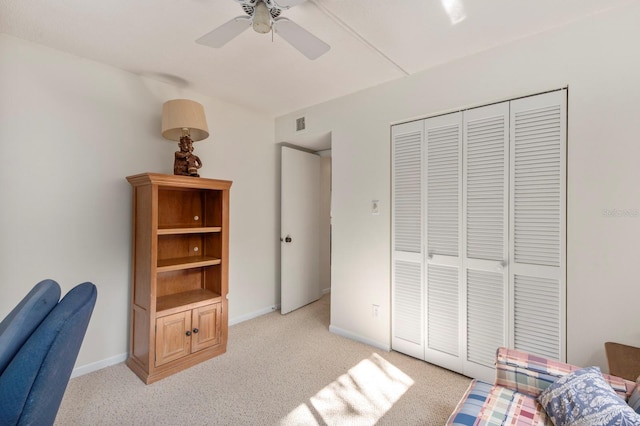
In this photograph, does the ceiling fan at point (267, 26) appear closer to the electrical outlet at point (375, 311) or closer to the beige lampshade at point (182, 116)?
the beige lampshade at point (182, 116)

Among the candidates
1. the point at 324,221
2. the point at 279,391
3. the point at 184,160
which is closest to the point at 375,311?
the point at 279,391

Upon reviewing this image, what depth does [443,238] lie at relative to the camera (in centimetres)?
243

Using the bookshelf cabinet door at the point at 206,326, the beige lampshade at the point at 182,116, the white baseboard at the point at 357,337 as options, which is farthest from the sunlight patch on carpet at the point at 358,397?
the beige lampshade at the point at 182,116

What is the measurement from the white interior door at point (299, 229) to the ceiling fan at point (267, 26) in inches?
76.8

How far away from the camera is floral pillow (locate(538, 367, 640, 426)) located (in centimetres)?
103

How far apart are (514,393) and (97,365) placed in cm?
290

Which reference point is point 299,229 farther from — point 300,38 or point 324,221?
point 300,38

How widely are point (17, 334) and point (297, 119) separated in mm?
3032

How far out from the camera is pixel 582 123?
73.2 inches

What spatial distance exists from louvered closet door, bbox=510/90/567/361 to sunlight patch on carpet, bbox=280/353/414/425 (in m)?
0.92

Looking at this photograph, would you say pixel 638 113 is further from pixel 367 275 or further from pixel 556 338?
pixel 367 275

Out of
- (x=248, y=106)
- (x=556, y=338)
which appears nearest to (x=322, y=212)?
(x=248, y=106)

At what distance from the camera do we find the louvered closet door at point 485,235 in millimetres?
2148

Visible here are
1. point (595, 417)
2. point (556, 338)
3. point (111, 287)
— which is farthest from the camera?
point (111, 287)
